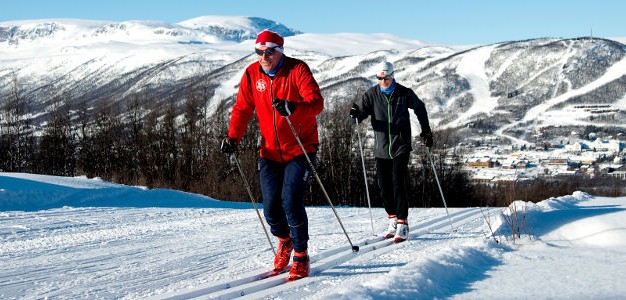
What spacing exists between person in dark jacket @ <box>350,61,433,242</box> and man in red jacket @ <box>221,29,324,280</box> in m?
2.31

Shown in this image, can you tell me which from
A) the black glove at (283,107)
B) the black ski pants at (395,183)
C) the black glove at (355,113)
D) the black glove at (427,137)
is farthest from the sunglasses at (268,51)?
the black glove at (427,137)

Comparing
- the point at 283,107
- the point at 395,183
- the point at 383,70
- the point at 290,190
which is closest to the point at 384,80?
the point at 383,70

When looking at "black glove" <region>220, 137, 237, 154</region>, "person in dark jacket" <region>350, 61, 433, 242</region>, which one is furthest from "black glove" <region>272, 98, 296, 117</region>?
"person in dark jacket" <region>350, 61, 433, 242</region>

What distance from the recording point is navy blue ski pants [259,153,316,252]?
4.85 metres

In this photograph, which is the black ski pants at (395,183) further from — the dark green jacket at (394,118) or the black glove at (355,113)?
the black glove at (355,113)

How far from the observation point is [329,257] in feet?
18.5

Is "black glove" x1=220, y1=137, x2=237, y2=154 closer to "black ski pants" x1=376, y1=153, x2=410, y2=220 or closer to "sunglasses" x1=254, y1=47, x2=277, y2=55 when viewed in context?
"sunglasses" x1=254, y1=47, x2=277, y2=55

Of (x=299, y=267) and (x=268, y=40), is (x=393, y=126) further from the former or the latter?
(x=299, y=267)

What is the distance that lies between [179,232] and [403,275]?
4754 mm

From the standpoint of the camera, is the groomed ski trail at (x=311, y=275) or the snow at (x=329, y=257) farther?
the groomed ski trail at (x=311, y=275)

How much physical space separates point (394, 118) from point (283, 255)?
2.78m

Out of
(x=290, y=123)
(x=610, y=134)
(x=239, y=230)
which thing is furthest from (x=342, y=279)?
(x=610, y=134)

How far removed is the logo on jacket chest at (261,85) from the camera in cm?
487

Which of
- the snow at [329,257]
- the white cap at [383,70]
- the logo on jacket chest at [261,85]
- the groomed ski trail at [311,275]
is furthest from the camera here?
the white cap at [383,70]
